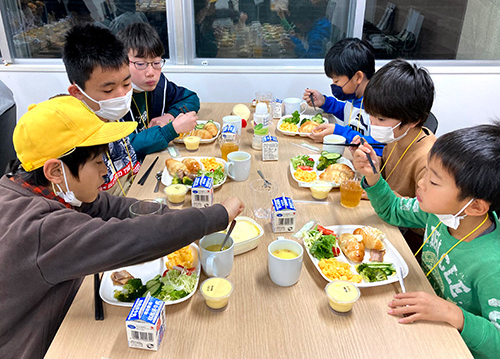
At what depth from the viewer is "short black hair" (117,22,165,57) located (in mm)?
2289

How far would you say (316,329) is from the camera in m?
1.01

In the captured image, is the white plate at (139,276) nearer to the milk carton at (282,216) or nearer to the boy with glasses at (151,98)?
the milk carton at (282,216)

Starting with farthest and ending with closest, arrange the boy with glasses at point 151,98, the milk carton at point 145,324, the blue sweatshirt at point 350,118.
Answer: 1. the blue sweatshirt at point 350,118
2. the boy with glasses at point 151,98
3. the milk carton at point 145,324

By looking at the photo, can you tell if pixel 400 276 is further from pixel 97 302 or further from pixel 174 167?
pixel 174 167

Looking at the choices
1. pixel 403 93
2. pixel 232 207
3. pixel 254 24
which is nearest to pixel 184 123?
pixel 232 207

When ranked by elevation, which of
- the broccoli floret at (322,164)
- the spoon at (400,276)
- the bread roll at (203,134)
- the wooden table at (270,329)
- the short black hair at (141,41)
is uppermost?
the short black hair at (141,41)

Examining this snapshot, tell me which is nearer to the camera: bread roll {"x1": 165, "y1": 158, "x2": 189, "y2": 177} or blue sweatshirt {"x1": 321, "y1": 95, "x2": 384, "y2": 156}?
bread roll {"x1": 165, "y1": 158, "x2": 189, "y2": 177}

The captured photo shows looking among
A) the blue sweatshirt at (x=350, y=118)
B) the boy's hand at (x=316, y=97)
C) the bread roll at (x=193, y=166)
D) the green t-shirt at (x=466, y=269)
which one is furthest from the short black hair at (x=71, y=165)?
the boy's hand at (x=316, y=97)

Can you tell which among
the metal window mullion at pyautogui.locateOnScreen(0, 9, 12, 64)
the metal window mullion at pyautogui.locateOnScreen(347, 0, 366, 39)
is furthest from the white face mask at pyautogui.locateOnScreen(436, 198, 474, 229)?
the metal window mullion at pyautogui.locateOnScreen(0, 9, 12, 64)

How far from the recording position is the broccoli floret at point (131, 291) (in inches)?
43.0

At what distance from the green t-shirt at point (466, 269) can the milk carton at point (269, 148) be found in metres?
0.60

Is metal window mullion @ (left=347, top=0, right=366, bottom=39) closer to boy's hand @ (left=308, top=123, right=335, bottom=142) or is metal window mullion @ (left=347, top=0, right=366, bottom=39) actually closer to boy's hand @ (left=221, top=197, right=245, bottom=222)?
boy's hand @ (left=308, top=123, right=335, bottom=142)

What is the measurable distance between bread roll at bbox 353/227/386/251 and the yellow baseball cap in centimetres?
89

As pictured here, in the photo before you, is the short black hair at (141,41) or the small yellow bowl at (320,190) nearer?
the small yellow bowl at (320,190)
